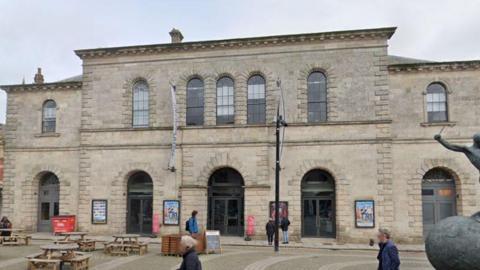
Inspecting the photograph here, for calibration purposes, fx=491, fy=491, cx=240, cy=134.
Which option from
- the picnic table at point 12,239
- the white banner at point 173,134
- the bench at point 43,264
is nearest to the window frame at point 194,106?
the white banner at point 173,134

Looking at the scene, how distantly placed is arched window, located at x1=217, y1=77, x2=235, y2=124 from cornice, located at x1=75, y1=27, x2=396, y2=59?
77.3 inches

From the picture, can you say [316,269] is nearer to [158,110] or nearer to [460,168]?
[460,168]

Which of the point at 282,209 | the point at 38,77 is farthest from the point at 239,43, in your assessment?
the point at 38,77

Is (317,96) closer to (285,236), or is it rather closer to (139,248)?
(285,236)

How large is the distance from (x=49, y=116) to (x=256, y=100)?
1268 centimetres

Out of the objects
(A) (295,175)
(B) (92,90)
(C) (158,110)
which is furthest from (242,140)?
(B) (92,90)

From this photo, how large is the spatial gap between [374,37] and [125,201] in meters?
16.1

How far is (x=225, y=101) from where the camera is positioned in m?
26.9

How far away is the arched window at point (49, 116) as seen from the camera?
29344mm

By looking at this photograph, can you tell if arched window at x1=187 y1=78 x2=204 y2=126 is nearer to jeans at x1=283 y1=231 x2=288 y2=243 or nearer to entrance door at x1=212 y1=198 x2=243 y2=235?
entrance door at x1=212 y1=198 x2=243 y2=235

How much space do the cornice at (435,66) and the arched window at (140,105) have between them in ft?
43.9

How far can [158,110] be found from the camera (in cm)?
2736

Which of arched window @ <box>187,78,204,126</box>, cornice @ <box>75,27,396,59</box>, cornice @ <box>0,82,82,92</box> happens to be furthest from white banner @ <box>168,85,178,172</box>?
cornice @ <box>0,82,82,92</box>

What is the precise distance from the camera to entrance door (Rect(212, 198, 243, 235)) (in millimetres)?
26453
